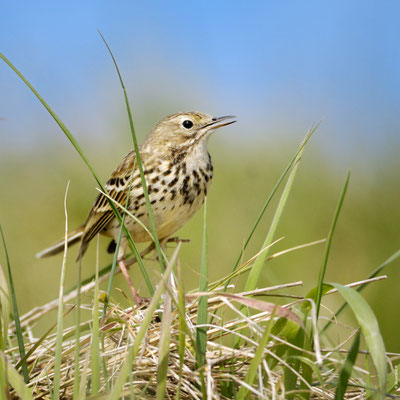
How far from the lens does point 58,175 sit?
742 centimetres

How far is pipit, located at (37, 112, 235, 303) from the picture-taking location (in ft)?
14.4

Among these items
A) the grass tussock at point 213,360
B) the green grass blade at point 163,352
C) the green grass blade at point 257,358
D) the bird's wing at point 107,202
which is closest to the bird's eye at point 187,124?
the bird's wing at point 107,202

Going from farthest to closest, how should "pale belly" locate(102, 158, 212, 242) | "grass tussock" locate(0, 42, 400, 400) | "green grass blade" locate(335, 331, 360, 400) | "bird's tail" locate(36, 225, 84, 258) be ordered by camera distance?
"bird's tail" locate(36, 225, 84, 258) → "pale belly" locate(102, 158, 212, 242) → "grass tussock" locate(0, 42, 400, 400) → "green grass blade" locate(335, 331, 360, 400)

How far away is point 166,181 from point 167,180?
0.04 ft

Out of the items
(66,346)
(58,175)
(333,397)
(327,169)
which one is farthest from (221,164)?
(333,397)

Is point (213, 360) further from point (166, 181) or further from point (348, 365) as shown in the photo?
point (166, 181)

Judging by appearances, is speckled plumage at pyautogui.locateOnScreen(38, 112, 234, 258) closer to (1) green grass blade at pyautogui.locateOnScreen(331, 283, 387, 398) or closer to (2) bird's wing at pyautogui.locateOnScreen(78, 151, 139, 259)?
(2) bird's wing at pyautogui.locateOnScreen(78, 151, 139, 259)

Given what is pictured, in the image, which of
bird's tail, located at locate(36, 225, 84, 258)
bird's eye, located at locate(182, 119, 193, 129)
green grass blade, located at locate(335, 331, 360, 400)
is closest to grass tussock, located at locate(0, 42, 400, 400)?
green grass blade, located at locate(335, 331, 360, 400)

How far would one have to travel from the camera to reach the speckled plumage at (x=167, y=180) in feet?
14.4

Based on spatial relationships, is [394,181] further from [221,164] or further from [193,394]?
[193,394]

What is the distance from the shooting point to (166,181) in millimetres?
4398

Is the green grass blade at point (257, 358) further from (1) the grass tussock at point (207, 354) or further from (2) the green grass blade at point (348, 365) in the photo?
(2) the green grass blade at point (348, 365)

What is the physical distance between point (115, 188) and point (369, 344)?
2984 millimetres

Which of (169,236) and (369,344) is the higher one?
(369,344)
